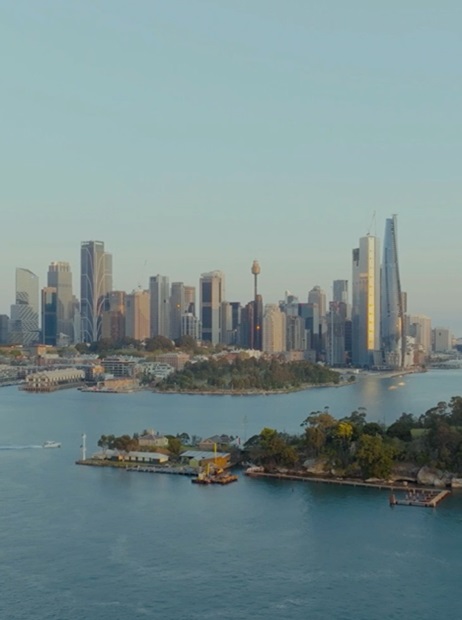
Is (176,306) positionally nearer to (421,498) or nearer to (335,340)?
(335,340)

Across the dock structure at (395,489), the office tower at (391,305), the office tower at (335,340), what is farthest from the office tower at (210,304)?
the dock structure at (395,489)

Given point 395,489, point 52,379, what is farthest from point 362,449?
point 52,379

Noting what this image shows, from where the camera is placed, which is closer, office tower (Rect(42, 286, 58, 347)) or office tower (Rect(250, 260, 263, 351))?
office tower (Rect(250, 260, 263, 351))

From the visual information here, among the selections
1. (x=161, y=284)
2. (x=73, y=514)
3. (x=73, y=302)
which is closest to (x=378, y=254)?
(x=161, y=284)

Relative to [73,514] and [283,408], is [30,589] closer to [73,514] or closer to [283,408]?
[73,514]

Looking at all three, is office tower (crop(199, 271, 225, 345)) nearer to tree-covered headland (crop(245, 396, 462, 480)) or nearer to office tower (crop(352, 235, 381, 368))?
office tower (crop(352, 235, 381, 368))

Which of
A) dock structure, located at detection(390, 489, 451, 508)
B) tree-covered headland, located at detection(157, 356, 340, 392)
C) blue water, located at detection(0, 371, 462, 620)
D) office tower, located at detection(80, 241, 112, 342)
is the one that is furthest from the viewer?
office tower, located at detection(80, 241, 112, 342)

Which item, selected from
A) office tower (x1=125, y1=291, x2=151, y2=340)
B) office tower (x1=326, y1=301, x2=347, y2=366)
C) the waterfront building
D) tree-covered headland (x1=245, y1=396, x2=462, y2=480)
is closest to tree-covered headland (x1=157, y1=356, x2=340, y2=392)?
office tower (x1=326, y1=301, x2=347, y2=366)
